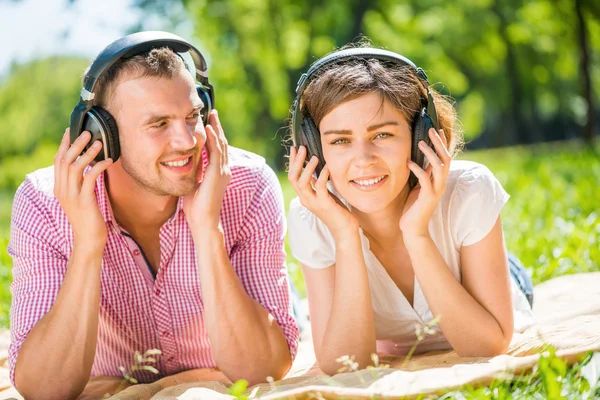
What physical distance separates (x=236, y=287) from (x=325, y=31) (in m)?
18.2

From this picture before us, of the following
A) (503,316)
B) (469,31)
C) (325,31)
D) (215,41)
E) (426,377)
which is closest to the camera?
(426,377)

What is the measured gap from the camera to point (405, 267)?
10.7ft

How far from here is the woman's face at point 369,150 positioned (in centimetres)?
291

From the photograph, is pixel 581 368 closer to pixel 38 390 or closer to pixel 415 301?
pixel 415 301

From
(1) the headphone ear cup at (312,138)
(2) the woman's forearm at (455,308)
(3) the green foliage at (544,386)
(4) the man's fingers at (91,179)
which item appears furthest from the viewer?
(1) the headphone ear cup at (312,138)

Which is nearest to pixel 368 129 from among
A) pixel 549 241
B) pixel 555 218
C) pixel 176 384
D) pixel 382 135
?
pixel 382 135

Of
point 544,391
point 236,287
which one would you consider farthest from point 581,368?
point 236,287

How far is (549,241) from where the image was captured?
536cm

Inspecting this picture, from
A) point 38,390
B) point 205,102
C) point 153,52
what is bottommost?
point 38,390

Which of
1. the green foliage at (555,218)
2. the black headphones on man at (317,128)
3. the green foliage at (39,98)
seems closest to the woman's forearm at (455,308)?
the black headphones on man at (317,128)

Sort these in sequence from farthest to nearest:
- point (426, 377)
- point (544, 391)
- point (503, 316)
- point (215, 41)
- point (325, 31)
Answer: point (215, 41)
point (325, 31)
point (503, 316)
point (426, 377)
point (544, 391)

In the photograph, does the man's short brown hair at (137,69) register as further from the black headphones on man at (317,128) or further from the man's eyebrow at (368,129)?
the man's eyebrow at (368,129)

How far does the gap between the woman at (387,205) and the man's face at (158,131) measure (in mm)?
498

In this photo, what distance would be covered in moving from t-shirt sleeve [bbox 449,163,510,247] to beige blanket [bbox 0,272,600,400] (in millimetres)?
487
